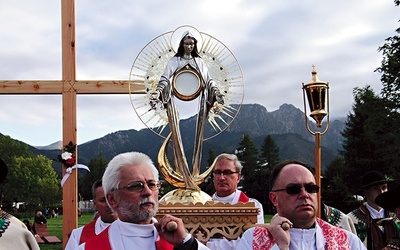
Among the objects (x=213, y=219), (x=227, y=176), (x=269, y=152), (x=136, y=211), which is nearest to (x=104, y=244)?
(x=136, y=211)

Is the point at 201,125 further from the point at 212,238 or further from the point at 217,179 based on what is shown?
the point at 212,238

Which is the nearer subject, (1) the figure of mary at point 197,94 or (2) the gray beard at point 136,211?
(2) the gray beard at point 136,211

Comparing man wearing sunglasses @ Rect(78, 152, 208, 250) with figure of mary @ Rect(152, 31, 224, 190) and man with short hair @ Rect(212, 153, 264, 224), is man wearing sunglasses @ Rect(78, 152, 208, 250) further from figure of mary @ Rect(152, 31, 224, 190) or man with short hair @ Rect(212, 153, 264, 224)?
man with short hair @ Rect(212, 153, 264, 224)

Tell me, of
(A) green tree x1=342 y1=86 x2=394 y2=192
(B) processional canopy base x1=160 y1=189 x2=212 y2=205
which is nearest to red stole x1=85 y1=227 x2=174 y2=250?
(B) processional canopy base x1=160 y1=189 x2=212 y2=205

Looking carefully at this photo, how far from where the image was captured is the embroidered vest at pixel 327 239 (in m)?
3.18

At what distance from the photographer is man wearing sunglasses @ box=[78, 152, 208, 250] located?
2.82m

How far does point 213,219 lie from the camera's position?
428cm

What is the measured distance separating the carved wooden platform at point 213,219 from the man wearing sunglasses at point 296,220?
3.22 ft

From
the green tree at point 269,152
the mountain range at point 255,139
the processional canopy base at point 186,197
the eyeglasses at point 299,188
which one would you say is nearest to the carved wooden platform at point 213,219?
the processional canopy base at point 186,197

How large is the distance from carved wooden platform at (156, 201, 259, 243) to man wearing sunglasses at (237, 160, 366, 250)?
0.98 m

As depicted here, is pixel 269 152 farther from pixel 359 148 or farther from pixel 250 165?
pixel 359 148

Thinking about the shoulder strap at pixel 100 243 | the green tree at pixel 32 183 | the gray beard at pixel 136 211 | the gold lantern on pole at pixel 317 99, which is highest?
the gold lantern on pole at pixel 317 99

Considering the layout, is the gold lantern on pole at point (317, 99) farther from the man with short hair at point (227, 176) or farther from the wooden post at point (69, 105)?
the wooden post at point (69, 105)

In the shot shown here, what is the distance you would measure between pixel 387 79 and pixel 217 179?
20.0m
